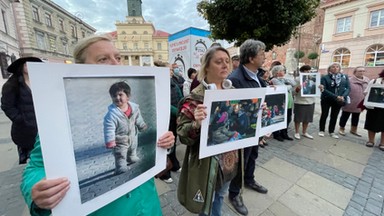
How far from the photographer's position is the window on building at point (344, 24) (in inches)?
756

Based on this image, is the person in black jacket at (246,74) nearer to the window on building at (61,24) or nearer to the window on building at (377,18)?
the window on building at (377,18)

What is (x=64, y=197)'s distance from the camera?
0.59 meters

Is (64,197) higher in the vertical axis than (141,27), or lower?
lower

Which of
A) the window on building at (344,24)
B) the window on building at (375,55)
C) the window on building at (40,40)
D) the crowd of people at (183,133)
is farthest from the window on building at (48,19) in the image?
the window on building at (375,55)

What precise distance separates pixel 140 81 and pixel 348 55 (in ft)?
88.8

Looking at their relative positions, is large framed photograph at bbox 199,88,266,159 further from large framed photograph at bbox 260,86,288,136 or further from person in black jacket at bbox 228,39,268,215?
person in black jacket at bbox 228,39,268,215

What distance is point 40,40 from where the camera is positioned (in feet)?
75.3

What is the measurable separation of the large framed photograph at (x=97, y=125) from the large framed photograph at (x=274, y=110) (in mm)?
1202

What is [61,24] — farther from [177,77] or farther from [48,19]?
[177,77]

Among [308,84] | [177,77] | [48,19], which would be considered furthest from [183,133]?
[48,19]

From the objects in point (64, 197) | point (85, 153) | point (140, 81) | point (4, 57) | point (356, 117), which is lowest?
point (356, 117)

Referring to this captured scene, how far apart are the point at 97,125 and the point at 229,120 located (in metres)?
0.97

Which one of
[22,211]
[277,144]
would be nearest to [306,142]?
[277,144]

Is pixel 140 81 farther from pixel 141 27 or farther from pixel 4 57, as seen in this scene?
pixel 141 27
